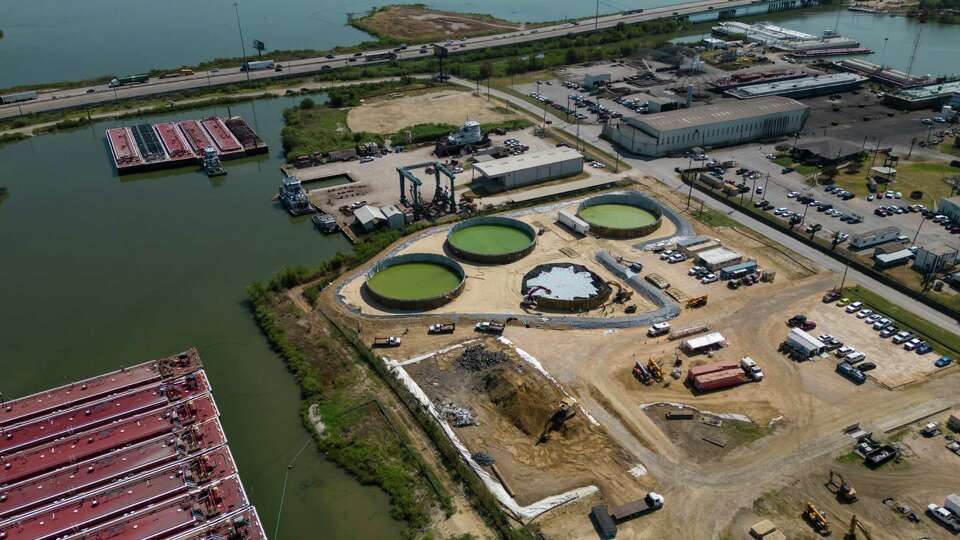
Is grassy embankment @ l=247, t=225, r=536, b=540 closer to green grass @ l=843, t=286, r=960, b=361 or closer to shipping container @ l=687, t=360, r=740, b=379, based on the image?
shipping container @ l=687, t=360, r=740, b=379

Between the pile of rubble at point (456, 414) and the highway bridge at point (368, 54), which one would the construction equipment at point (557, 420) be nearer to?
the pile of rubble at point (456, 414)

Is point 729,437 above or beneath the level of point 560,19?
beneath

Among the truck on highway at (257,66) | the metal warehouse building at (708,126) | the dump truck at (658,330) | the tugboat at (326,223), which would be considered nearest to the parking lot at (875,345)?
the dump truck at (658,330)

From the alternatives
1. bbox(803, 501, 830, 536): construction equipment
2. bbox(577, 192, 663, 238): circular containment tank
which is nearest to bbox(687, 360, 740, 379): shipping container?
bbox(803, 501, 830, 536): construction equipment

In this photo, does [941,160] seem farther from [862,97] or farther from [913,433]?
[913,433]

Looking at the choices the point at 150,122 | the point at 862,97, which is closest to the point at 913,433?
the point at 862,97

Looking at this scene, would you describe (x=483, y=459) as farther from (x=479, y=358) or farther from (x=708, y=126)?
(x=708, y=126)

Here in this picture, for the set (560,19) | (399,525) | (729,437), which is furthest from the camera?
(560,19)

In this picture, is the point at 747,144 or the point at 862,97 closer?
the point at 747,144
